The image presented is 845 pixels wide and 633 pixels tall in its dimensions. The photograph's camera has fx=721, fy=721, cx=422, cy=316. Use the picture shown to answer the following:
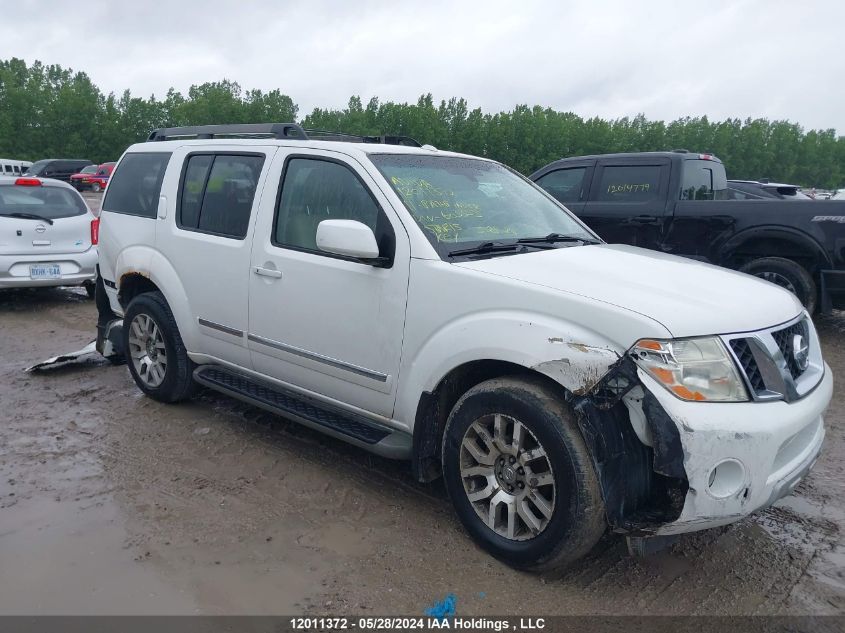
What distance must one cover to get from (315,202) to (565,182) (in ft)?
18.0

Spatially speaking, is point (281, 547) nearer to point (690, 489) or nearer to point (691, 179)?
point (690, 489)

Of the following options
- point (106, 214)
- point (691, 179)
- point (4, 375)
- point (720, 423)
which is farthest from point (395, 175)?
point (691, 179)

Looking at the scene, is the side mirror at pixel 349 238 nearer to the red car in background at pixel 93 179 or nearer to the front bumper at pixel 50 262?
the front bumper at pixel 50 262

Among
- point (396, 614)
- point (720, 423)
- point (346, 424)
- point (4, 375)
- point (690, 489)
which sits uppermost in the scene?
point (720, 423)

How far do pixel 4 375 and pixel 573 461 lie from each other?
5360 millimetres

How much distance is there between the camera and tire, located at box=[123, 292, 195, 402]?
5.04m

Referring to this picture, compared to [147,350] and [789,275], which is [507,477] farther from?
[789,275]

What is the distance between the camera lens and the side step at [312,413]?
3.65m

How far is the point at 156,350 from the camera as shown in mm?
5234

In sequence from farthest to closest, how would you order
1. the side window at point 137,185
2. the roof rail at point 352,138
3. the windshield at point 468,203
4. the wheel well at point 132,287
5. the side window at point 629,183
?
1. the side window at point 629,183
2. the wheel well at point 132,287
3. the side window at point 137,185
4. the roof rail at point 352,138
5. the windshield at point 468,203

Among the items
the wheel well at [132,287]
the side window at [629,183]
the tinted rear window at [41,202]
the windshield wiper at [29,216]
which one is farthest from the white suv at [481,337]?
the tinted rear window at [41,202]

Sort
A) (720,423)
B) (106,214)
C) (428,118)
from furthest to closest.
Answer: (428,118)
(106,214)
(720,423)

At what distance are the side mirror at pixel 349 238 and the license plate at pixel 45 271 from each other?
6.63 metres

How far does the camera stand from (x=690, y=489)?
275 centimetres
